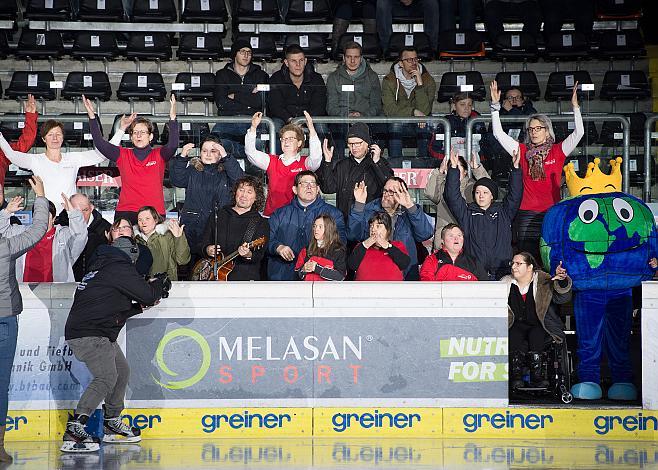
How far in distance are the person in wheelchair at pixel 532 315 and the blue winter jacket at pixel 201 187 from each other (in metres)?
3.04

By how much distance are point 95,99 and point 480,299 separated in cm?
774

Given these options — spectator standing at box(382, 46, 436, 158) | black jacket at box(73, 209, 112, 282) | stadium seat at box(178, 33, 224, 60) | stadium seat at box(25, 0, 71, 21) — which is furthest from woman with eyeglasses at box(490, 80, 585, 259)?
stadium seat at box(25, 0, 71, 21)

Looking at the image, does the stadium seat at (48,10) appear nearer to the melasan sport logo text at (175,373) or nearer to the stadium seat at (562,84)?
the stadium seat at (562,84)

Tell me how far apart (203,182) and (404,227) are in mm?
2106

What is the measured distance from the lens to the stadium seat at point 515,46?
51.9 feet

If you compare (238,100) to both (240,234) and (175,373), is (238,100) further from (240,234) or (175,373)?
(175,373)

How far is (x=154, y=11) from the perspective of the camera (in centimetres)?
1638

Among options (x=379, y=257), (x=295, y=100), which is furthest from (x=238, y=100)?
(x=379, y=257)

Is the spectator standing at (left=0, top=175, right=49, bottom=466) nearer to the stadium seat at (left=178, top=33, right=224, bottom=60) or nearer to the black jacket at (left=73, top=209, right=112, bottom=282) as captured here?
the black jacket at (left=73, top=209, right=112, bottom=282)

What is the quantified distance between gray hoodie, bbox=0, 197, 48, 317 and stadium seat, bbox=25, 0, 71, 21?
355 inches

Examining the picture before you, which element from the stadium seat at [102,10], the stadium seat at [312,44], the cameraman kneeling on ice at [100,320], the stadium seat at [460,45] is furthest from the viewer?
the stadium seat at [102,10]

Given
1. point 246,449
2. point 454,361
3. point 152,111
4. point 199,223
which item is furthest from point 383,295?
point 152,111

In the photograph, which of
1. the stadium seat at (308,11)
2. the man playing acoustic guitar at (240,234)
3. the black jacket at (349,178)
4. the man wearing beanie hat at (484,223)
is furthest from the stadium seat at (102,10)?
the man wearing beanie hat at (484,223)

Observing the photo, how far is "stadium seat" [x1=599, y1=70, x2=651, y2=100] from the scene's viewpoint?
41.5 ft
